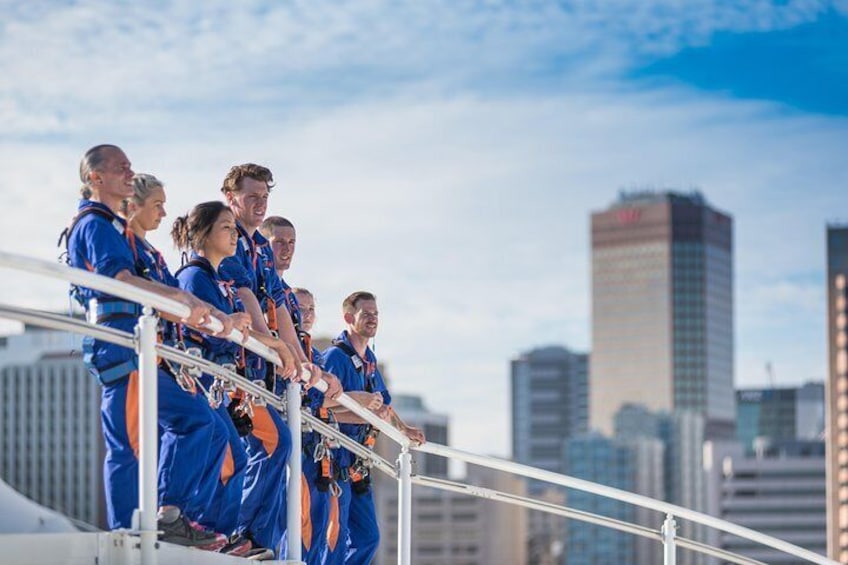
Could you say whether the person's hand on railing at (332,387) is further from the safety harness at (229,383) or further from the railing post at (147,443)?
the railing post at (147,443)

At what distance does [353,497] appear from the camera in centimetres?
890

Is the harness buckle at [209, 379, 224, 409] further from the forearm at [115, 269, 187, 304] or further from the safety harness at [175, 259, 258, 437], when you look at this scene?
the forearm at [115, 269, 187, 304]

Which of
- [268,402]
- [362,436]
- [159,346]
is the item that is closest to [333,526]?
[362,436]

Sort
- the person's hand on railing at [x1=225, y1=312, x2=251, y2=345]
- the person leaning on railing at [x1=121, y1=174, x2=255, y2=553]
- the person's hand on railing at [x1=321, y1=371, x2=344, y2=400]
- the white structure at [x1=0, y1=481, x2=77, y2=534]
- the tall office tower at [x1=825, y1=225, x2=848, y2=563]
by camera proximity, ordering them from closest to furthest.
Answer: the white structure at [x1=0, y1=481, x2=77, y2=534] → the person's hand on railing at [x1=225, y1=312, x2=251, y2=345] → the person leaning on railing at [x1=121, y1=174, x2=255, y2=553] → the person's hand on railing at [x1=321, y1=371, x2=344, y2=400] → the tall office tower at [x1=825, y1=225, x2=848, y2=563]

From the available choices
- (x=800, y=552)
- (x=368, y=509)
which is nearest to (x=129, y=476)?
(x=368, y=509)

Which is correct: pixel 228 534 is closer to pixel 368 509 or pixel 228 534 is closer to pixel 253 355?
pixel 253 355

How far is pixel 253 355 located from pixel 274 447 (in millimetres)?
499

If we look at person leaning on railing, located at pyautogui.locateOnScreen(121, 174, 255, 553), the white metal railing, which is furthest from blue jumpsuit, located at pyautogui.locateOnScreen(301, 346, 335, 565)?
person leaning on railing, located at pyautogui.locateOnScreen(121, 174, 255, 553)

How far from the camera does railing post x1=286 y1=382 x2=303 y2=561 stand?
6.80 meters

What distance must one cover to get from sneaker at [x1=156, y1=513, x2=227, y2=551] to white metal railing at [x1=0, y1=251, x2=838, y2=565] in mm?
316

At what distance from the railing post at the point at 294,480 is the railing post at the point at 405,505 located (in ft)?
2.93

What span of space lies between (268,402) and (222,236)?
2.30ft

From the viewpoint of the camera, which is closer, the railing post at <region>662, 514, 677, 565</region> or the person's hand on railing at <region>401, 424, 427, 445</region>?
the railing post at <region>662, 514, 677, 565</region>

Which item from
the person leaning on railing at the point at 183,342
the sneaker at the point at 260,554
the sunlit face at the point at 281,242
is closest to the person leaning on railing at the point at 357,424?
the sunlit face at the point at 281,242
